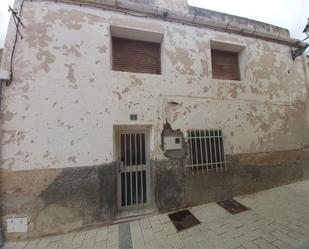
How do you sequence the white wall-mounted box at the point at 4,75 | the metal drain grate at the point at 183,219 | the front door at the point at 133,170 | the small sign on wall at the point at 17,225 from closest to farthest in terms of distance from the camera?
the small sign on wall at the point at 17,225, the white wall-mounted box at the point at 4,75, the metal drain grate at the point at 183,219, the front door at the point at 133,170

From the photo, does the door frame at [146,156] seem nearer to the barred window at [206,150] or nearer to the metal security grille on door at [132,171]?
the metal security grille on door at [132,171]

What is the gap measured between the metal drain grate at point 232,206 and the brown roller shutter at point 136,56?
3.48m

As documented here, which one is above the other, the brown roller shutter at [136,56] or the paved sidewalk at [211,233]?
the brown roller shutter at [136,56]

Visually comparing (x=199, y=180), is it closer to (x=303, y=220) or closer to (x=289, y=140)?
(x=303, y=220)

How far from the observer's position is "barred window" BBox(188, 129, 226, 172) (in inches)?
141

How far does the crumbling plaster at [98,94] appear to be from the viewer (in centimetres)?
280

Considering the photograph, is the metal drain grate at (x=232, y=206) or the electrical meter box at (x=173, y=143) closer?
the metal drain grate at (x=232, y=206)

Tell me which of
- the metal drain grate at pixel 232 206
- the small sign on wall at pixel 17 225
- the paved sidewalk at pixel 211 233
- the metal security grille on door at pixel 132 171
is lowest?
the paved sidewalk at pixel 211 233

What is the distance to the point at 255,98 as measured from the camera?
4.28m

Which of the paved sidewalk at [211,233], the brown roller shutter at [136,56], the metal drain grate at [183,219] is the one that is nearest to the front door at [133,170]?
the paved sidewalk at [211,233]

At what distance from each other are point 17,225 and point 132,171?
2.13 metres

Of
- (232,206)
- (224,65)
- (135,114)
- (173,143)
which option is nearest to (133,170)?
(173,143)

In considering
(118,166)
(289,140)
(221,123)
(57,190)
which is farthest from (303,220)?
(57,190)

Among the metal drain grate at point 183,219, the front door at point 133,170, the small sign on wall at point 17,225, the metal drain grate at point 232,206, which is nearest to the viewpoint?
the small sign on wall at point 17,225
